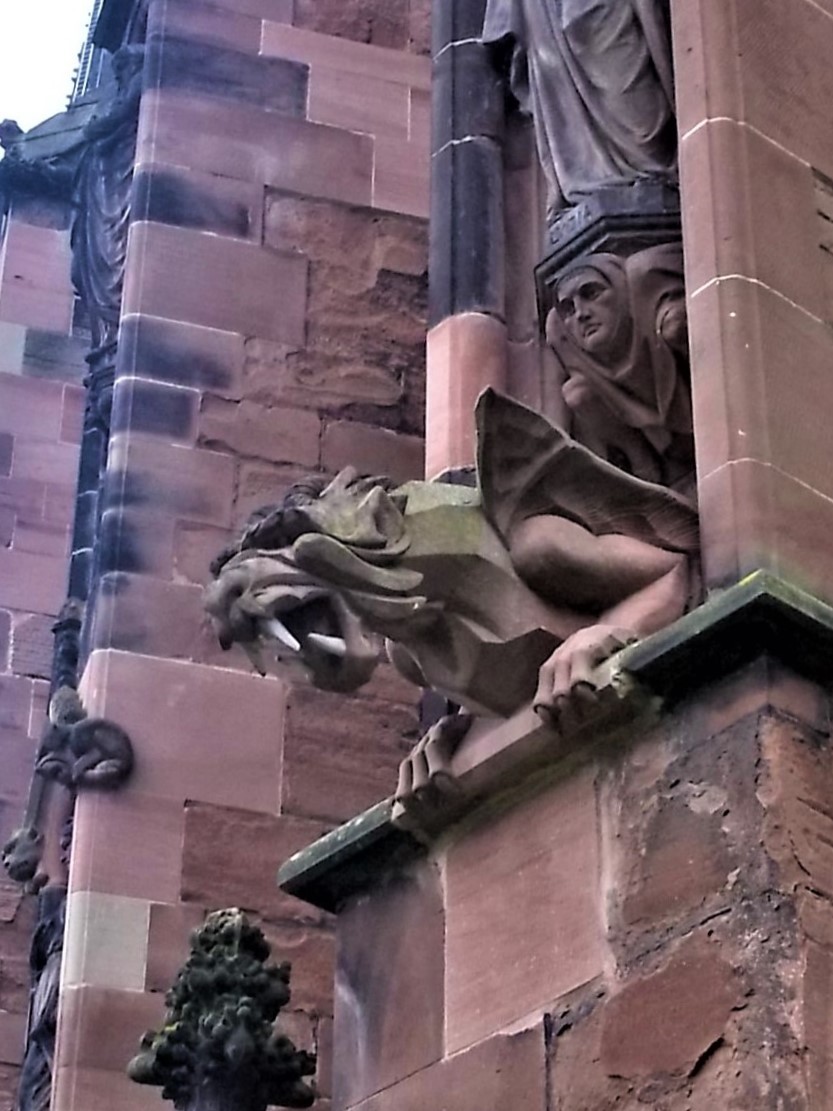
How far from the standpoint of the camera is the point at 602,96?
512 cm

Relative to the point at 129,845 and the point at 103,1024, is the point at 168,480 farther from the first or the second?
the point at 103,1024

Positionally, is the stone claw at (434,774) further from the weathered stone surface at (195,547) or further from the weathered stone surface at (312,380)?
the weathered stone surface at (312,380)

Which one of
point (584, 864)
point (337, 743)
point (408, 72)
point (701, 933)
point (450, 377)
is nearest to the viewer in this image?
point (701, 933)

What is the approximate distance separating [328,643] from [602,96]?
1.42 meters

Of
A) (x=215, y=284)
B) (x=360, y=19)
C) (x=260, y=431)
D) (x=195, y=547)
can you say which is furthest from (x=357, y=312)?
(x=360, y=19)

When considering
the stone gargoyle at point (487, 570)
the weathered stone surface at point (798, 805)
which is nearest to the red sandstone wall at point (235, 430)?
the stone gargoyle at point (487, 570)

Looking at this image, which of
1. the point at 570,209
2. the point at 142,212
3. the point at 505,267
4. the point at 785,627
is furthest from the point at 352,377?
the point at 785,627

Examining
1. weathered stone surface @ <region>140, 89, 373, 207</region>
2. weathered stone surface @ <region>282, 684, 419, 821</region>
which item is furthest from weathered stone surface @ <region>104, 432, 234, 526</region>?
weathered stone surface @ <region>140, 89, 373, 207</region>

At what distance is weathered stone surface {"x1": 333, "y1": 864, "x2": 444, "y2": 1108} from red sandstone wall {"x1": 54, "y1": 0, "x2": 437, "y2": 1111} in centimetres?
194

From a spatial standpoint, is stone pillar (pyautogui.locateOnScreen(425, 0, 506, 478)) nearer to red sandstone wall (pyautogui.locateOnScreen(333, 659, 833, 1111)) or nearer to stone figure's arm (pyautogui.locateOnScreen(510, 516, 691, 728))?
stone figure's arm (pyautogui.locateOnScreen(510, 516, 691, 728))

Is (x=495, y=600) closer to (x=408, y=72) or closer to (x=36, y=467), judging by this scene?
(x=408, y=72)

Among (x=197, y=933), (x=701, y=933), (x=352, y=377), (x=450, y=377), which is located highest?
(x=352, y=377)

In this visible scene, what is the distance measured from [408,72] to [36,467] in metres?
3.53

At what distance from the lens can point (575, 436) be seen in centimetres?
497
